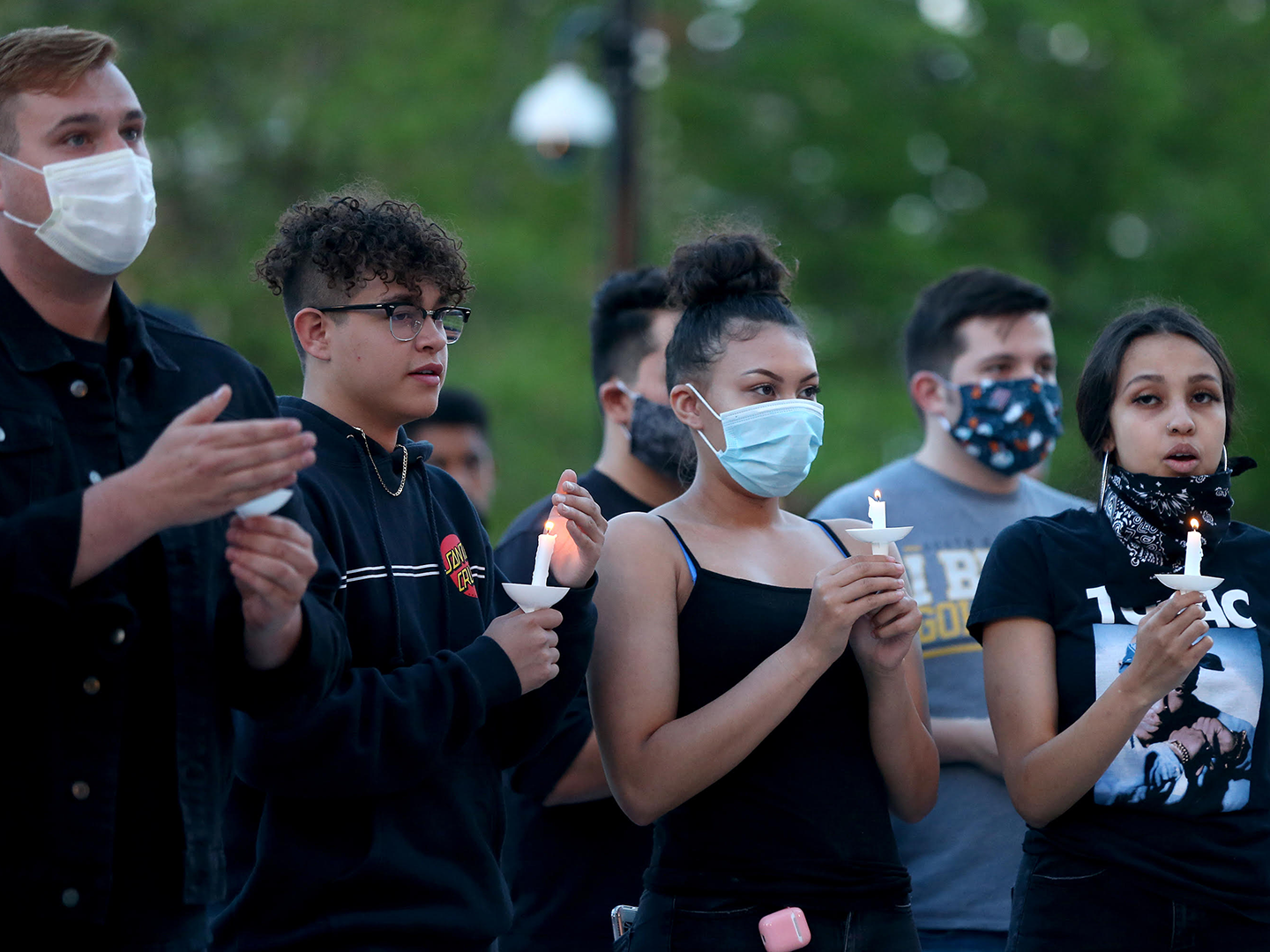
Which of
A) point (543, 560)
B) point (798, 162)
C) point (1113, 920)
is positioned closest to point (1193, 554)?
point (1113, 920)

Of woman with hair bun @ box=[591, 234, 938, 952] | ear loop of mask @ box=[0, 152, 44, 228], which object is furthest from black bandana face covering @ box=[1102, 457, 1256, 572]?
ear loop of mask @ box=[0, 152, 44, 228]

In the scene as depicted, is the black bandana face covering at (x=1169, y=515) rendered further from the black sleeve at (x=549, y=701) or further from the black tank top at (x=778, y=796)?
the black sleeve at (x=549, y=701)

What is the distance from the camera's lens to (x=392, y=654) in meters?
3.16

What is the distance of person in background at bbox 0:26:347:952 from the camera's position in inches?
94.3

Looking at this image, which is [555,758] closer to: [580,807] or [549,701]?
[580,807]

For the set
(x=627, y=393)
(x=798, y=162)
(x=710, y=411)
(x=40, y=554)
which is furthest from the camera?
(x=798, y=162)

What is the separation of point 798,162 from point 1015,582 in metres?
12.9

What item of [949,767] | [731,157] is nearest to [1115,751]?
[949,767]

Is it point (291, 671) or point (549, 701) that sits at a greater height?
point (291, 671)

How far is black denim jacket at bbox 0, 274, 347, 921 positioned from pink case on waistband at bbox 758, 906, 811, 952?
3.86ft

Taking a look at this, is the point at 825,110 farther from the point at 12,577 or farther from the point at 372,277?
the point at 12,577

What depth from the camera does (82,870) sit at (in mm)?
2461

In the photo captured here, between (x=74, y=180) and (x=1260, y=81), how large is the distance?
51.1 ft

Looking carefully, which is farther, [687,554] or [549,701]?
[687,554]
